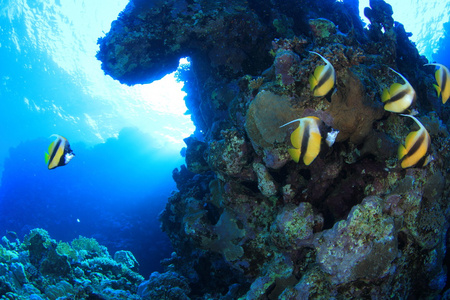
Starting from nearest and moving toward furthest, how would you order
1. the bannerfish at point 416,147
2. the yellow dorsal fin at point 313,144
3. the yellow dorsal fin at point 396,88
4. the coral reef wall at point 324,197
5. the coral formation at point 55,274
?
the yellow dorsal fin at point 313,144
the bannerfish at point 416,147
the yellow dorsal fin at point 396,88
the coral reef wall at point 324,197
the coral formation at point 55,274

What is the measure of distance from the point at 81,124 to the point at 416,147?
4552 cm

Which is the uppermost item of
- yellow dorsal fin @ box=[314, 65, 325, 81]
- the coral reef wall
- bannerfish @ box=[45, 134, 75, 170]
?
bannerfish @ box=[45, 134, 75, 170]

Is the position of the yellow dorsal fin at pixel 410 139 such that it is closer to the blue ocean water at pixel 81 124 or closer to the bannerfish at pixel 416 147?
the bannerfish at pixel 416 147

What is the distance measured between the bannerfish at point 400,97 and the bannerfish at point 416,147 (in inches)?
9.1

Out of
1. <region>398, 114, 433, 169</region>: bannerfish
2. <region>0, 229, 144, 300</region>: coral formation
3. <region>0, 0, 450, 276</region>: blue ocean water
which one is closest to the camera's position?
<region>398, 114, 433, 169</region>: bannerfish

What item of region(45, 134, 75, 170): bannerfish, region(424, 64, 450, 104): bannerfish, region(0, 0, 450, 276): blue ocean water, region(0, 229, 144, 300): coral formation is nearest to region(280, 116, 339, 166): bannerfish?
region(424, 64, 450, 104): bannerfish

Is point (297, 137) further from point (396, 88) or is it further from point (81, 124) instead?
point (81, 124)

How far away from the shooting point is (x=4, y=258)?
274 inches

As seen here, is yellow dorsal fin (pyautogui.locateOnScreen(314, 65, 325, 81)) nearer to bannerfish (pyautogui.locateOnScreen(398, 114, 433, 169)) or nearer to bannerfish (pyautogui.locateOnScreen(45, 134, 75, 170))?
bannerfish (pyautogui.locateOnScreen(398, 114, 433, 169))

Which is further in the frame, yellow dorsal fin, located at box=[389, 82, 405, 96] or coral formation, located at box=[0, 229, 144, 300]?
coral formation, located at box=[0, 229, 144, 300]

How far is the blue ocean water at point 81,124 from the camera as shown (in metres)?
20.0

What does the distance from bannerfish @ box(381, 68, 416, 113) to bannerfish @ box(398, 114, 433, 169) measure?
23 centimetres

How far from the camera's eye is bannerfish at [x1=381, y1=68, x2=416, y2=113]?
7.98 ft

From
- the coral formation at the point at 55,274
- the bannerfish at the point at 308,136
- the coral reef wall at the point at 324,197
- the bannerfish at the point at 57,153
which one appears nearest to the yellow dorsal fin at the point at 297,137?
the bannerfish at the point at 308,136
